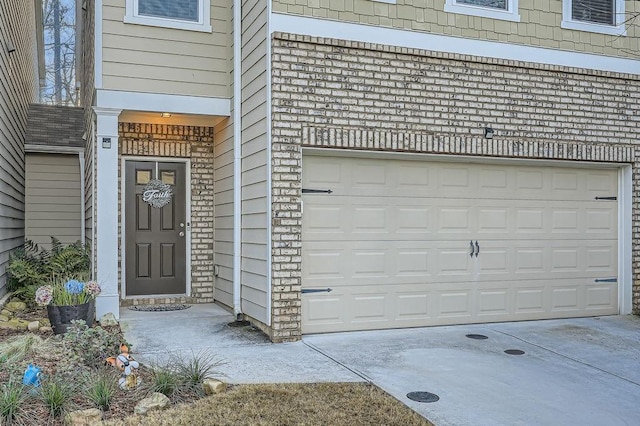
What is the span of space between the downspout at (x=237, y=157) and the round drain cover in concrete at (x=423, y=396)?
3198 millimetres

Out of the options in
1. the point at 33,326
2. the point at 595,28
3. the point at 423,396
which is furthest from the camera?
A: the point at 595,28

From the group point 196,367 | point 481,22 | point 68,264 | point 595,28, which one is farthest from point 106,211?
point 595,28

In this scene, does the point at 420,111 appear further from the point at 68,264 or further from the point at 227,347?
the point at 68,264

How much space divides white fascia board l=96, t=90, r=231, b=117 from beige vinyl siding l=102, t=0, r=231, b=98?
0.08 metres

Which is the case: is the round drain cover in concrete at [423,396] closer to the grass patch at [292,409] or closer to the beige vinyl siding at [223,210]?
the grass patch at [292,409]

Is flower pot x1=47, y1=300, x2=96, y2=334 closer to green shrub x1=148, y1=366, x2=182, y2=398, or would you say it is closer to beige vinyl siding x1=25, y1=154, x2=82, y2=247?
green shrub x1=148, y1=366, x2=182, y2=398

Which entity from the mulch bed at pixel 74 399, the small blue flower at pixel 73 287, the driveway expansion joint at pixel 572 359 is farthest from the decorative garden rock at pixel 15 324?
the driveway expansion joint at pixel 572 359

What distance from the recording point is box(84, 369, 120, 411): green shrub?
3.90m

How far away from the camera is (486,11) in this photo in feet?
23.0

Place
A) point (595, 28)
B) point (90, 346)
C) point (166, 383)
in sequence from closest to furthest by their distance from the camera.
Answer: point (166, 383) < point (90, 346) < point (595, 28)

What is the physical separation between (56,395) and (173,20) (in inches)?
205

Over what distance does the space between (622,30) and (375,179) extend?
4.17 m

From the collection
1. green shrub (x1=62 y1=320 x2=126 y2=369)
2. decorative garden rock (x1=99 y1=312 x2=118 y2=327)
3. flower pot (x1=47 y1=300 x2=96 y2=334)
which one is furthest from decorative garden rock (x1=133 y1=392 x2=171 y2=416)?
decorative garden rock (x1=99 y1=312 x2=118 y2=327)

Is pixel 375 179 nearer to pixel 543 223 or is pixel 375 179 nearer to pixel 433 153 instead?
pixel 433 153
